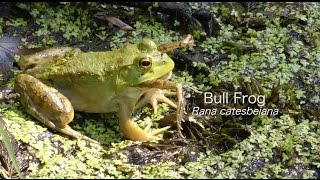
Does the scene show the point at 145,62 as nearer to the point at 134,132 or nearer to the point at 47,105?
the point at 134,132

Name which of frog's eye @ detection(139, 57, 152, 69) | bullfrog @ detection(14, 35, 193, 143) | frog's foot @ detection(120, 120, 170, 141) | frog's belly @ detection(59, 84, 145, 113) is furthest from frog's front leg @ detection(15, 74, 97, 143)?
frog's eye @ detection(139, 57, 152, 69)

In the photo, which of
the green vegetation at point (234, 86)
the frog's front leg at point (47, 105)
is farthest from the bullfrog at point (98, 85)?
the green vegetation at point (234, 86)

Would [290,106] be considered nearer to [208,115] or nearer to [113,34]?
[208,115]

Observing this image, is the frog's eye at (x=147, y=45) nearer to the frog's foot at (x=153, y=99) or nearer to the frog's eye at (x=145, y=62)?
the frog's eye at (x=145, y=62)

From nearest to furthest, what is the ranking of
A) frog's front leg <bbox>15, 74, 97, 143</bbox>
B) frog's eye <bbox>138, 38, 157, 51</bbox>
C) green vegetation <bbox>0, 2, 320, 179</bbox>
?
green vegetation <bbox>0, 2, 320, 179</bbox> < frog's front leg <bbox>15, 74, 97, 143</bbox> < frog's eye <bbox>138, 38, 157, 51</bbox>

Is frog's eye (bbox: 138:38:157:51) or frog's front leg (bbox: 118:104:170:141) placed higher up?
frog's eye (bbox: 138:38:157:51)

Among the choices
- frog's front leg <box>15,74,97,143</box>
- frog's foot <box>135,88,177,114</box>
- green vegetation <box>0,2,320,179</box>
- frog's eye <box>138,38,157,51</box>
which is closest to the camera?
green vegetation <box>0,2,320,179</box>

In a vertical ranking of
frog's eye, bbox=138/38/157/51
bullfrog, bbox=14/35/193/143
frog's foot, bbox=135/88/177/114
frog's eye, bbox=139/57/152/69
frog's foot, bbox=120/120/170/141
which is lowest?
frog's foot, bbox=120/120/170/141

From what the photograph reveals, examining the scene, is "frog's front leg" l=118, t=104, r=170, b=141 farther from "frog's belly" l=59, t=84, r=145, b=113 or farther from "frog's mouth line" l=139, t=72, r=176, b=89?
"frog's mouth line" l=139, t=72, r=176, b=89
